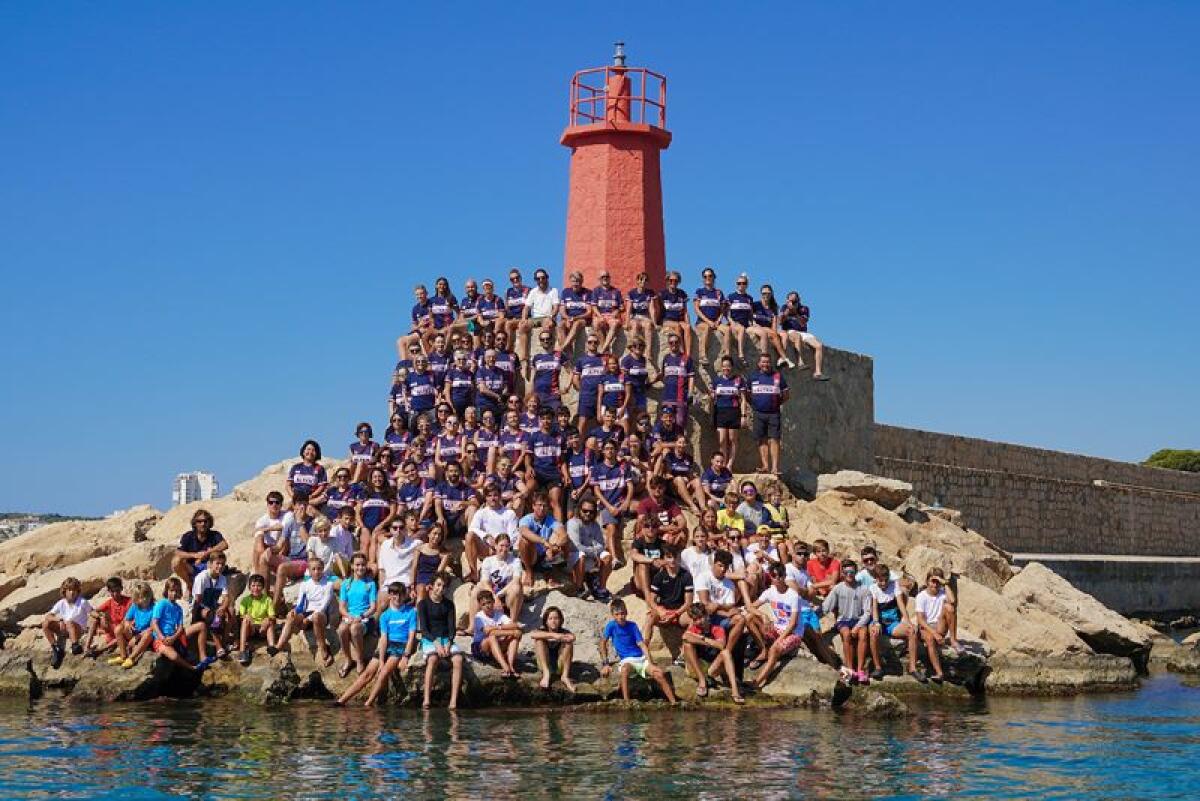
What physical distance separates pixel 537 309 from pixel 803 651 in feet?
22.8

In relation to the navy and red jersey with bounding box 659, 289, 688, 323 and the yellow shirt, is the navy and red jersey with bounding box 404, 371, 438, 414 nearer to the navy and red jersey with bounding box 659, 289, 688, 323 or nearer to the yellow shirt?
the navy and red jersey with bounding box 659, 289, 688, 323

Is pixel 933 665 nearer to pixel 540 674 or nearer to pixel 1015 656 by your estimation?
pixel 1015 656

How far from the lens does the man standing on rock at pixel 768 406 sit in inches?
717

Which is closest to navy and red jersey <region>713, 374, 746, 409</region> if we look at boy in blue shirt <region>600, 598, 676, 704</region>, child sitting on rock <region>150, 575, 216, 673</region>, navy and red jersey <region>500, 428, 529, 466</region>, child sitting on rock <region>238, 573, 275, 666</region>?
navy and red jersey <region>500, 428, 529, 466</region>

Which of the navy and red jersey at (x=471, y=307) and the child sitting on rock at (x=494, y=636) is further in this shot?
the navy and red jersey at (x=471, y=307)

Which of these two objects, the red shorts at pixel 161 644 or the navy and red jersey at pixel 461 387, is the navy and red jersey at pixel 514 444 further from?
the red shorts at pixel 161 644

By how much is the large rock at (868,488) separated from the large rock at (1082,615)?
2072mm

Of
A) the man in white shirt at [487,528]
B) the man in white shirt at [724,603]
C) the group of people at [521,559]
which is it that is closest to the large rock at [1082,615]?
the group of people at [521,559]

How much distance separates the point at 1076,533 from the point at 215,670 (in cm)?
2358

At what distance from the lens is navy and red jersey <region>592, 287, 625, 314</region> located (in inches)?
733

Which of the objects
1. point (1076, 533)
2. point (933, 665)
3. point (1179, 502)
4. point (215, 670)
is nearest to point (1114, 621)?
point (933, 665)

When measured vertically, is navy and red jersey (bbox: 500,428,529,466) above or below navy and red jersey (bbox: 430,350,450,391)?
below

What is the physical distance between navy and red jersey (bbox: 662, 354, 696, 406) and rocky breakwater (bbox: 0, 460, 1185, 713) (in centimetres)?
152

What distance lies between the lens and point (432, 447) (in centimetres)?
1661
